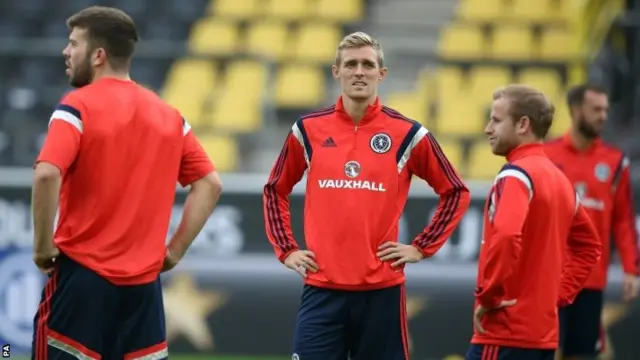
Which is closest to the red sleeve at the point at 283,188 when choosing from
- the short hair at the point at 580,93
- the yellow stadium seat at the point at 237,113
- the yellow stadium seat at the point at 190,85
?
the short hair at the point at 580,93

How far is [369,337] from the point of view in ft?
18.5

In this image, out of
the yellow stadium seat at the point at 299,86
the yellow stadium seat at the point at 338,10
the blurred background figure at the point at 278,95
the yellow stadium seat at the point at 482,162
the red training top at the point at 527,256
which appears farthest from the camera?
the yellow stadium seat at the point at 338,10

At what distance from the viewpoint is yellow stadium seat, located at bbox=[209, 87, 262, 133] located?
39.1 ft

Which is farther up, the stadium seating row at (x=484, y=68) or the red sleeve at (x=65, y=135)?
the stadium seating row at (x=484, y=68)

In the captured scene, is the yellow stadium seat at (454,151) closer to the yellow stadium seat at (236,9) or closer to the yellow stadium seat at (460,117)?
the yellow stadium seat at (460,117)

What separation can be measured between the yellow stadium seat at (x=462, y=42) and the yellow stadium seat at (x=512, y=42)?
0.18m

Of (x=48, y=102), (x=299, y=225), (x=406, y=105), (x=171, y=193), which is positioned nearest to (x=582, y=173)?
(x=299, y=225)

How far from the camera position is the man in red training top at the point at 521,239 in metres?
5.46

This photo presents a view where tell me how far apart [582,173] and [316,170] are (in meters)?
3.05

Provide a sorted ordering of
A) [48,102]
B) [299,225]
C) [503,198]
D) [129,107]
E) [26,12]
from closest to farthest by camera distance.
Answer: [129,107] → [503,198] → [299,225] → [48,102] → [26,12]

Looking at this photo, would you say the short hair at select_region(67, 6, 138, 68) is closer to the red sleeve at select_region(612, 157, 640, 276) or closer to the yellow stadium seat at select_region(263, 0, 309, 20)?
the red sleeve at select_region(612, 157, 640, 276)

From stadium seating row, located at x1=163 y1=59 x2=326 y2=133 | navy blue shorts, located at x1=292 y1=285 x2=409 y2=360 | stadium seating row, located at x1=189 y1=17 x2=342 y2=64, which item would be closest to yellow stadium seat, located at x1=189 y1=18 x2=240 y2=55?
stadium seating row, located at x1=189 y1=17 x2=342 y2=64

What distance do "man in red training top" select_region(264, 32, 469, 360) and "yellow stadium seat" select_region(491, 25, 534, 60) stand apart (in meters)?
8.41

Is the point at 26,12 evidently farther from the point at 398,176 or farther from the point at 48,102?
the point at 398,176
